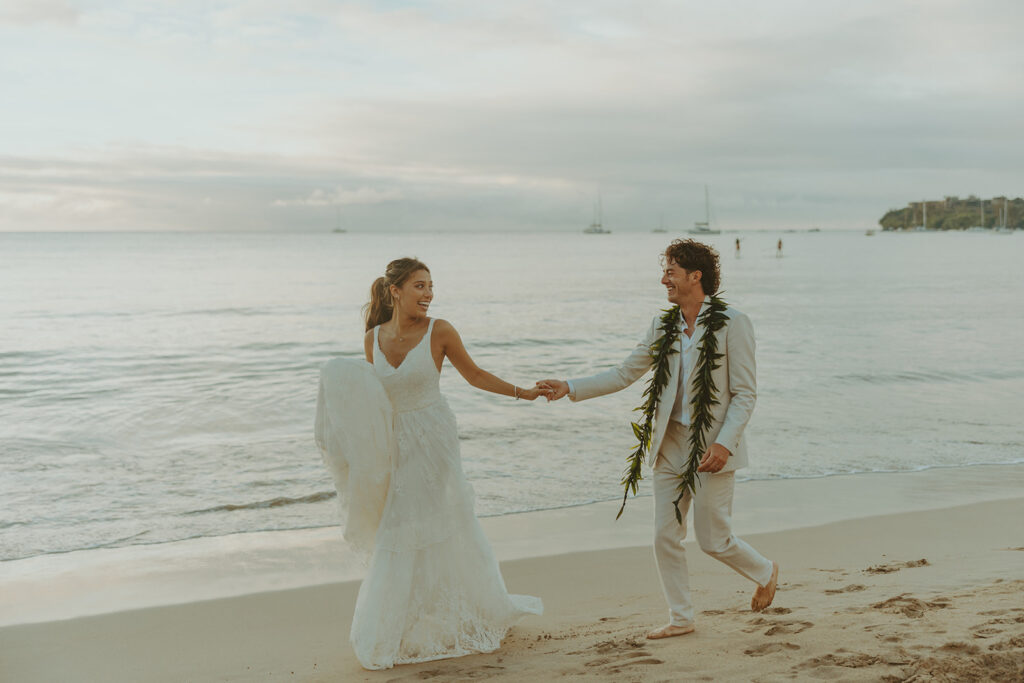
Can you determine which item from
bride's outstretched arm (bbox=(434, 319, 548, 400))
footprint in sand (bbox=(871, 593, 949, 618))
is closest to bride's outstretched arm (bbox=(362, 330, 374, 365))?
bride's outstretched arm (bbox=(434, 319, 548, 400))

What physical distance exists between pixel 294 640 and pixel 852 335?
22942mm

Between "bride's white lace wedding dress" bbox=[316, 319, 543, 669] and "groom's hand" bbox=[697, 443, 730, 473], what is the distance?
1374mm

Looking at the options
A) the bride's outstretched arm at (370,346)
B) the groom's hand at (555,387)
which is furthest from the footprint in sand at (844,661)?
the bride's outstretched arm at (370,346)

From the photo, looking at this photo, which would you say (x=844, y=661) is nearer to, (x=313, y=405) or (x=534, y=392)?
(x=534, y=392)

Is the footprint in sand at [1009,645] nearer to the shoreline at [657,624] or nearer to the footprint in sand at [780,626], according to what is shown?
the shoreline at [657,624]

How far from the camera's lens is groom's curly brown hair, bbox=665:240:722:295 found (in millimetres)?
4820

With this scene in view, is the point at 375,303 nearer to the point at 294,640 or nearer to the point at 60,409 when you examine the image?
the point at 294,640

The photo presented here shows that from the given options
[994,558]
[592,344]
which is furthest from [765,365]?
[994,558]

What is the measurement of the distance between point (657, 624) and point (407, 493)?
1817 millimetres

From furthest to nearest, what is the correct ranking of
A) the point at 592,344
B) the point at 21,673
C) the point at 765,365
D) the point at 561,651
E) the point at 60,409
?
the point at 592,344
the point at 765,365
the point at 60,409
the point at 21,673
the point at 561,651

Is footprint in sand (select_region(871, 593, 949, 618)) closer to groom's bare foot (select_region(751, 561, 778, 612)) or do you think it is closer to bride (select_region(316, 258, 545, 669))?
groom's bare foot (select_region(751, 561, 778, 612))

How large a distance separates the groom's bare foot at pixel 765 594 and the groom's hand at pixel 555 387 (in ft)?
5.47

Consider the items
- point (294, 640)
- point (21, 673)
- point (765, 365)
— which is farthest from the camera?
point (765, 365)

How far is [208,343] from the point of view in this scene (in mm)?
23922
